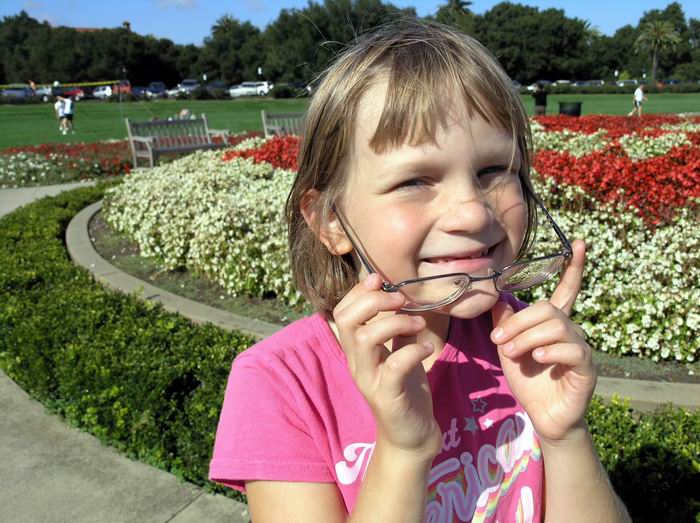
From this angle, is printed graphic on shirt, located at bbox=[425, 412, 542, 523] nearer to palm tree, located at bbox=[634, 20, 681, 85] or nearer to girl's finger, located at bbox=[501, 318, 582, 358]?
girl's finger, located at bbox=[501, 318, 582, 358]

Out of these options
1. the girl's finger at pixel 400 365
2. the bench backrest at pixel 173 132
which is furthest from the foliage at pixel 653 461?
the bench backrest at pixel 173 132

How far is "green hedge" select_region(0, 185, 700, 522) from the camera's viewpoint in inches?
86.2

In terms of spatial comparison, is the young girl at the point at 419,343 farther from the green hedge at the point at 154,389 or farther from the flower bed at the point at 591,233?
the flower bed at the point at 591,233

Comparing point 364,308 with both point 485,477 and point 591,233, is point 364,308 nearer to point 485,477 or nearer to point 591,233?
point 485,477

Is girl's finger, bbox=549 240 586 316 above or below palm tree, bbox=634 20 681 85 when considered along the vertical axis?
below

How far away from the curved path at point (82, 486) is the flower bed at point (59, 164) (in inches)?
405

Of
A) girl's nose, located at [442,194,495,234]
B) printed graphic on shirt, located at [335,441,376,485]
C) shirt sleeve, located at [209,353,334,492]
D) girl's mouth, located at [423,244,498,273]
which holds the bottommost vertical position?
printed graphic on shirt, located at [335,441,376,485]

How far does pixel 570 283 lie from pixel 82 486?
226 cm

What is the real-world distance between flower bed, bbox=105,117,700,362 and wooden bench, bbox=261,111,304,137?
548 cm

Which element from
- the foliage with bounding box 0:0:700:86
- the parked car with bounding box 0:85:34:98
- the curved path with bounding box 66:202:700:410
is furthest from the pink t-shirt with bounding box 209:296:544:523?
the foliage with bounding box 0:0:700:86

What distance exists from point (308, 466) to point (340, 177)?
530mm

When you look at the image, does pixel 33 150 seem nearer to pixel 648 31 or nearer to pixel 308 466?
pixel 308 466

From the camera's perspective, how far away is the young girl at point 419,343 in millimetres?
1036

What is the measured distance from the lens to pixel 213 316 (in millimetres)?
3963
